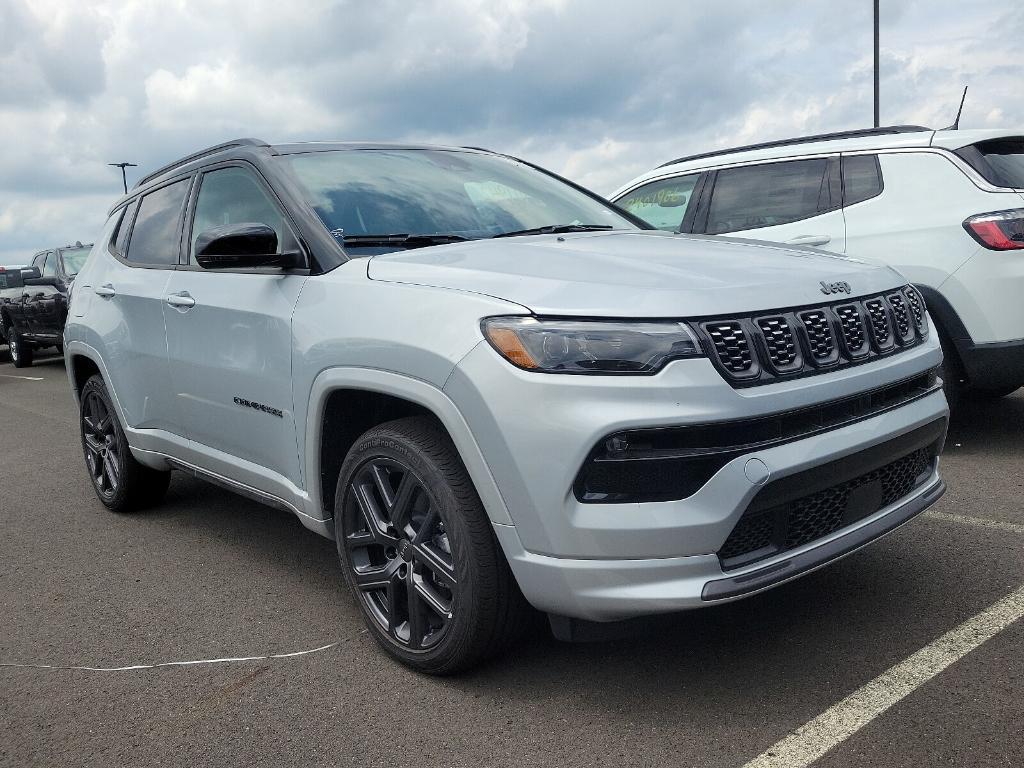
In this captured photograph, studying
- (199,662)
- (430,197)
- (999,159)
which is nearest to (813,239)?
(999,159)

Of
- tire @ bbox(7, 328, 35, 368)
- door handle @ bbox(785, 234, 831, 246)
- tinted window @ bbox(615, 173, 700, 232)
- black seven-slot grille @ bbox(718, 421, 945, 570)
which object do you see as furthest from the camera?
tire @ bbox(7, 328, 35, 368)

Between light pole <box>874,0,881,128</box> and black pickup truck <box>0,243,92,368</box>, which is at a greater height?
light pole <box>874,0,881,128</box>

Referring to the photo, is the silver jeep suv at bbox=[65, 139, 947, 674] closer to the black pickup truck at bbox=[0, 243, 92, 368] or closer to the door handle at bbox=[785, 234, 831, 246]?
the door handle at bbox=[785, 234, 831, 246]

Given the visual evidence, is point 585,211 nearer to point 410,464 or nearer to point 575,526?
point 410,464

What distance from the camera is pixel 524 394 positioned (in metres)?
2.55

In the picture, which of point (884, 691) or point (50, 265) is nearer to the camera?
point (884, 691)

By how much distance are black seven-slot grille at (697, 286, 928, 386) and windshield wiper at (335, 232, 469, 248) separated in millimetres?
1253

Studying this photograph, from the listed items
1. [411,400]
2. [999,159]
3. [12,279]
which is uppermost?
[999,159]

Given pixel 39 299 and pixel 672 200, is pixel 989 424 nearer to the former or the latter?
pixel 672 200

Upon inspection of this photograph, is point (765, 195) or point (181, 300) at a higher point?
point (765, 195)

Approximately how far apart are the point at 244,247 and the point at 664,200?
13.5 ft

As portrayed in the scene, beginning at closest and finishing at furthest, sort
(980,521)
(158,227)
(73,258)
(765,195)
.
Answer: (980,521)
(158,227)
(765,195)
(73,258)

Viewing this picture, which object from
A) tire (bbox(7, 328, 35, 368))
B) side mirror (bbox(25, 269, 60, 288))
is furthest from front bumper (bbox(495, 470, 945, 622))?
tire (bbox(7, 328, 35, 368))

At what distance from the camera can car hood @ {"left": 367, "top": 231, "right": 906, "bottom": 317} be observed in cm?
261
